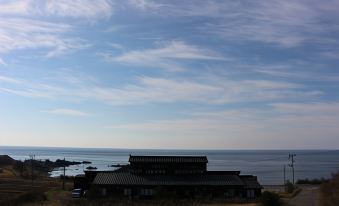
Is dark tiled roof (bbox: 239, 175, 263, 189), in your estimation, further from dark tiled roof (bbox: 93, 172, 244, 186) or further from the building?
dark tiled roof (bbox: 93, 172, 244, 186)

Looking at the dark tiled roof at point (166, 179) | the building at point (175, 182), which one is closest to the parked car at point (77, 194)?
the building at point (175, 182)

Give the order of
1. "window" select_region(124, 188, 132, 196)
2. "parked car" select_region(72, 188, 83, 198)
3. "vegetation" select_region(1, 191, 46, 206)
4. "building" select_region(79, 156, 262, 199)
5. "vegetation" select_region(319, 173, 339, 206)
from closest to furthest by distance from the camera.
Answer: "vegetation" select_region(319, 173, 339, 206) < "vegetation" select_region(1, 191, 46, 206) < "parked car" select_region(72, 188, 83, 198) < "building" select_region(79, 156, 262, 199) < "window" select_region(124, 188, 132, 196)

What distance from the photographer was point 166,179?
54.2 meters

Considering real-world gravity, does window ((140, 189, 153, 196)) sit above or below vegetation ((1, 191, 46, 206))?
above

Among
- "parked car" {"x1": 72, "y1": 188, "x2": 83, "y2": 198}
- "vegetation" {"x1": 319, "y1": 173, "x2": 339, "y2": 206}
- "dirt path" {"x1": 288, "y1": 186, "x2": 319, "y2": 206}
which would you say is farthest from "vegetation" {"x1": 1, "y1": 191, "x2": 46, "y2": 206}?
"vegetation" {"x1": 319, "y1": 173, "x2": 339, "y2": 206}

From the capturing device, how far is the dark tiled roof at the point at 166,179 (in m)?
52.5

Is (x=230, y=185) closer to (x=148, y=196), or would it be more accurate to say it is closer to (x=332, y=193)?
(x=148, y=196)

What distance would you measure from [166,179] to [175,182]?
151cm

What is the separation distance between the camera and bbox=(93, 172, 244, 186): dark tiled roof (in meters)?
52.5

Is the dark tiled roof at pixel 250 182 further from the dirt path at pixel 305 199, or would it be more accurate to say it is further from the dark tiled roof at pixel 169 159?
the dark tiled roof at pixel 169 159

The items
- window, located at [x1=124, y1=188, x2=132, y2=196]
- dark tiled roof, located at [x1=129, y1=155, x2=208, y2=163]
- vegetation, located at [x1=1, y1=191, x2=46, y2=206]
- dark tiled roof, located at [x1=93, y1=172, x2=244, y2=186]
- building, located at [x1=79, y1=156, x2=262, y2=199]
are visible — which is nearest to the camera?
vegetation, located at [x1=1, y1=191, x2=46, y2=206]

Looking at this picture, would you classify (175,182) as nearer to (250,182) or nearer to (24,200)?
(250,182)

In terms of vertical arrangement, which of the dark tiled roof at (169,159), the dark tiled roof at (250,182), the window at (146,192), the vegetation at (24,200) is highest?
the dark tiled roof at (169,159)

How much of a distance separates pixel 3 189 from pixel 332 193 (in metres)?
45.0
